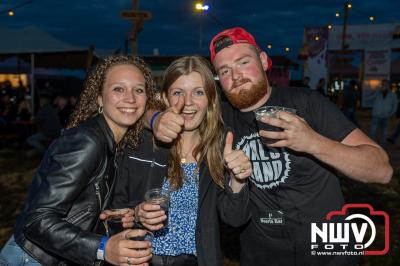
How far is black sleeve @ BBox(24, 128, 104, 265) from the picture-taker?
1.96m

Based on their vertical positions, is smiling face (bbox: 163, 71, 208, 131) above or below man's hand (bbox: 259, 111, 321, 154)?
above

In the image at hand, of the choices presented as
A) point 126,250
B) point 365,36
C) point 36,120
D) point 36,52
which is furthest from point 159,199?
point 365,36

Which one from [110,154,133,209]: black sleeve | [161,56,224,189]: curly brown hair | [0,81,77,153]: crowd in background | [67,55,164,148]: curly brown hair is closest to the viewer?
[67,55,164,148]: curly brown hair

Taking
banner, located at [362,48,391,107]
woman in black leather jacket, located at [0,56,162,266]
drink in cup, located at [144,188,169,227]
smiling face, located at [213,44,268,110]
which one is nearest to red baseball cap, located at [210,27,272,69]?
smiling face, located at [213,44,268,110]

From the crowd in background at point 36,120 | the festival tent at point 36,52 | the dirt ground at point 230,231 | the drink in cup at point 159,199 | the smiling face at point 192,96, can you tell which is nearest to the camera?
the drink in cup at point 159,199

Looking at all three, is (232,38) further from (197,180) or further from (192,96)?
(197,180)

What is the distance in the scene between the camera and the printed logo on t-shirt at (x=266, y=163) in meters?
2.59

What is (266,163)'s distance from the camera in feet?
8.62

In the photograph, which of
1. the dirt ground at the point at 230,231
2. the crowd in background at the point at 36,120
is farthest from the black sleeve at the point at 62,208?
the crowd in background at the point at 36,120

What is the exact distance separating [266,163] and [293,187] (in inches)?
10.1

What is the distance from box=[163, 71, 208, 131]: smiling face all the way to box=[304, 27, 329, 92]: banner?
79.2 feet

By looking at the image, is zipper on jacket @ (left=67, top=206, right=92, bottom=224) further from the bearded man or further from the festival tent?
the festival tent

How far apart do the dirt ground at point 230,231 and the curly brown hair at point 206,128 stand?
261 centimetres

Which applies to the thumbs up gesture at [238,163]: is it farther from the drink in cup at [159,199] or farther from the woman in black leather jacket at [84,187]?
the woman in black leather jacket at [84,187]
